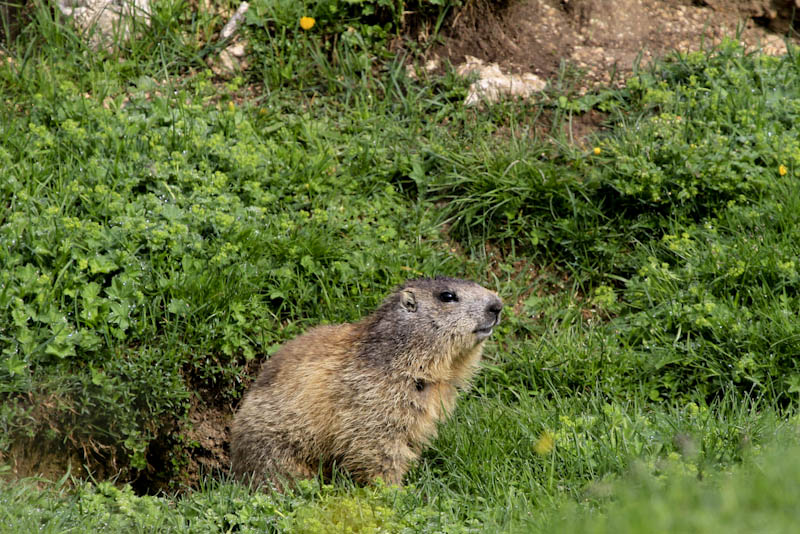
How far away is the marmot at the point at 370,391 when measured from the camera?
515 cm

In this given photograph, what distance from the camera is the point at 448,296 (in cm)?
536

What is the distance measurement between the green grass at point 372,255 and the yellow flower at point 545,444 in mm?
21

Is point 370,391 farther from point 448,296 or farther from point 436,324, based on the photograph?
point 448,296

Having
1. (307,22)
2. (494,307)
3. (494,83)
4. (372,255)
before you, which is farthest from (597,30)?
(494,307)

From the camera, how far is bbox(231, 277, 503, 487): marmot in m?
5.15

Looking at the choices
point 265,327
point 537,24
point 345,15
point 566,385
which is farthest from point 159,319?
point 537,24

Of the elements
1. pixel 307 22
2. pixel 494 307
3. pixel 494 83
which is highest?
pixel 307 22

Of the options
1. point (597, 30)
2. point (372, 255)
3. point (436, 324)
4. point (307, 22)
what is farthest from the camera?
point (597, 30)

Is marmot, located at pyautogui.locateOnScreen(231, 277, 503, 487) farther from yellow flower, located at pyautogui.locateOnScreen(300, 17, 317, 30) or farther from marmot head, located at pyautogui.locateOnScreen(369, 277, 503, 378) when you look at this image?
yellow flower, located at pyautogui.locateOnScreen(300, 17, 317, 30)

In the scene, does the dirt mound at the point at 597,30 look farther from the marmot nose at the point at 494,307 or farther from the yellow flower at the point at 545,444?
the yellow flower at the point at 545,444

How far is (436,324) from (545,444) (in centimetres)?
95

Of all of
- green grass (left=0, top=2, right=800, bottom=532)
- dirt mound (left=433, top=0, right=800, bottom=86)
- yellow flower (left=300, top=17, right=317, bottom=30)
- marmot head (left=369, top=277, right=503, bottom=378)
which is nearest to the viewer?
green grass (left=0, top=2, right=800, bottom=532)

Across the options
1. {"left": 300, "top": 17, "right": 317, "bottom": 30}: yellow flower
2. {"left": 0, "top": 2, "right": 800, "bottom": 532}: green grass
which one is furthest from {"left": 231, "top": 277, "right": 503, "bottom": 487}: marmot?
{"left": 300, "top": 17, "right": 317, "bottom": 30}: yellow flower

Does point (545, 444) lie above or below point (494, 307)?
below
